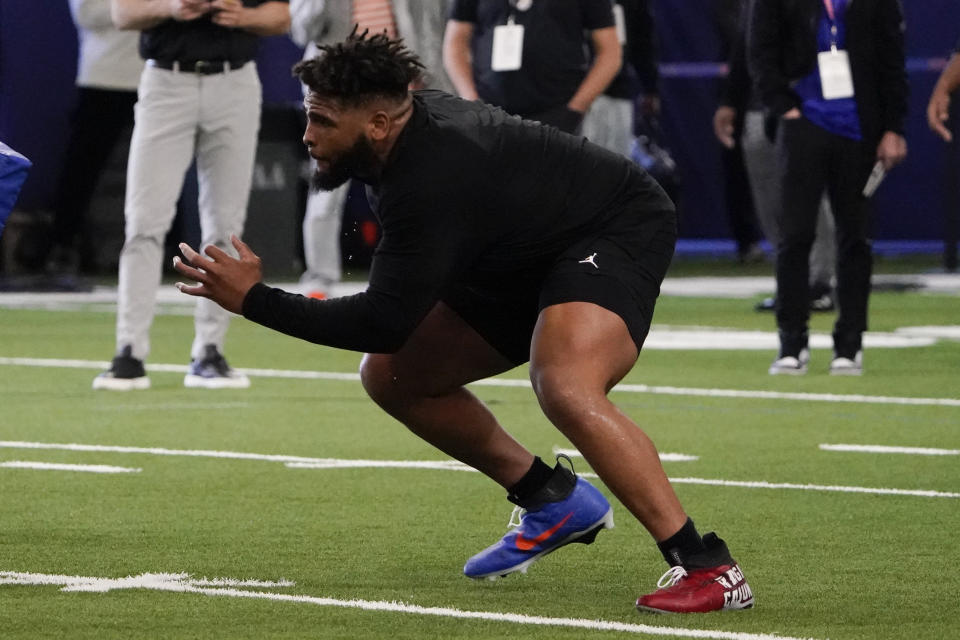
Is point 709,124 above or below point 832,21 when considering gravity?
below

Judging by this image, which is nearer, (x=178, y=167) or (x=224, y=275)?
(x=224, y=275)

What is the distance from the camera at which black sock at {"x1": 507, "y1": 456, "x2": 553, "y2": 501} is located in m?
5.69

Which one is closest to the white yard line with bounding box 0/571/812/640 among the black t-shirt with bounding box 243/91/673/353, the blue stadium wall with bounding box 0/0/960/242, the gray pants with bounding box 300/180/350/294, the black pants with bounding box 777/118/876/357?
the black t-shirt with bounding box 243/91/673/353

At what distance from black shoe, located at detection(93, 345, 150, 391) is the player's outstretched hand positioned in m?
5.00

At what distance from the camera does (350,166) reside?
5.12 m

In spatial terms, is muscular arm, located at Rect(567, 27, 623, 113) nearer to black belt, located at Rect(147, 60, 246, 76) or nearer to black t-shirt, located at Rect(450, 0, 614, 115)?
black t-shirt, located at Rect(450, 0, 614, 115)

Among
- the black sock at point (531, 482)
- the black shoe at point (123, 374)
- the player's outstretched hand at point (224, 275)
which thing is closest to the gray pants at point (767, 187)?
the black shoe at point (123, 374)

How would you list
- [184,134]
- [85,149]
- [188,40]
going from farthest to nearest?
[85,149] → [184,134] → [188,40]

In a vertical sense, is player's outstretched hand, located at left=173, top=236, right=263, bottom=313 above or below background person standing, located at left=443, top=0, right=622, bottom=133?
above

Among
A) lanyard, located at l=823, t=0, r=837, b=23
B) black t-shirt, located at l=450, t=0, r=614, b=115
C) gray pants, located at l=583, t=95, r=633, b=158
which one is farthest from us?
gray pants, located at l=583, t=95, r=633, b=158

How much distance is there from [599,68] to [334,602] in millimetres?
→ 6305

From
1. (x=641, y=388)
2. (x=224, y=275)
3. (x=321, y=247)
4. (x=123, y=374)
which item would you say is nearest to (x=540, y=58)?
(x=641, y=388)

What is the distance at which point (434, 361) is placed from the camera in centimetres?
561

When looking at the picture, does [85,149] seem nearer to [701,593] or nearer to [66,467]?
[66,467]
